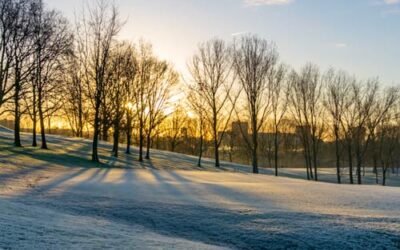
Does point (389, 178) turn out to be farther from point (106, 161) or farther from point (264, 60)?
point (106, 161)

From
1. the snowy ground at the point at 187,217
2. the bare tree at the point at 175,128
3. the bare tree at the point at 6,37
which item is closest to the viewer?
the snowy ground at the point at 187,217

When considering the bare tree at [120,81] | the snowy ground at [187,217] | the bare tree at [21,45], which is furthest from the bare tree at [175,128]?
the snowy ground at [187,217]

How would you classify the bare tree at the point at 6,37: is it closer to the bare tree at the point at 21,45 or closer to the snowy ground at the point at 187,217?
the bare tree at the point at 21,45

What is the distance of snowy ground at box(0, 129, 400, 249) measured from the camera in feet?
→ 39.7

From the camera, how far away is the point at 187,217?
17078 mm

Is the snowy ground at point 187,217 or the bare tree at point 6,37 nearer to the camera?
the snowy ground at point 187,217

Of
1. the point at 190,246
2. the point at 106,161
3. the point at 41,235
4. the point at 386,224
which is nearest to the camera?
the point at 41,235

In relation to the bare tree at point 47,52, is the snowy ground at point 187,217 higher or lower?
lower

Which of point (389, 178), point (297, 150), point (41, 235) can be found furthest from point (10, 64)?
point (297, 150)

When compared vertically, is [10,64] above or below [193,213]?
above

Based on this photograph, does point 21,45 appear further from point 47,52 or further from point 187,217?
point 187,217

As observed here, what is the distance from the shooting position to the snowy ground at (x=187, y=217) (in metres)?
12.1

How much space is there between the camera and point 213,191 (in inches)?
955

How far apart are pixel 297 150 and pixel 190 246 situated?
107249 millimetres
